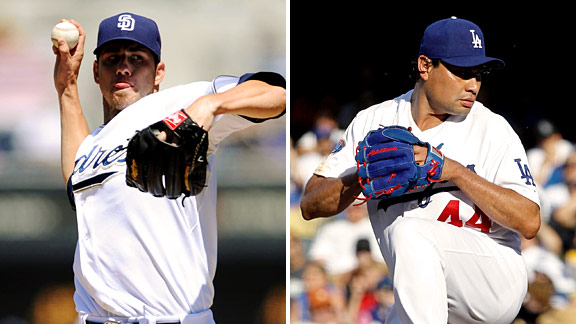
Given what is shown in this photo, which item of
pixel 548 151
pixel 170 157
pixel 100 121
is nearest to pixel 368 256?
pixel 548 151

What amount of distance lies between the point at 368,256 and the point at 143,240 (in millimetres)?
2200

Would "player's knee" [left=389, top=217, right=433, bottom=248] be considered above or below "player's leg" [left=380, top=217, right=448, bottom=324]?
above

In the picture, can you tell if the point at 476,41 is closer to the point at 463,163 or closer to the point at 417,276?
the point at 463,163

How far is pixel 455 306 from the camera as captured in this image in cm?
223

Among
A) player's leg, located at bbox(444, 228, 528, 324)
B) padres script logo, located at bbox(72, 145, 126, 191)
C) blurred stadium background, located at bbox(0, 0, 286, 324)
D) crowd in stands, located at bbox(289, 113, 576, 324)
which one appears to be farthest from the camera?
blurred stadium background, located at bbox(0, 0, 286, 324)

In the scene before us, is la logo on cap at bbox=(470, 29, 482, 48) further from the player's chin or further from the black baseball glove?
the player's chin

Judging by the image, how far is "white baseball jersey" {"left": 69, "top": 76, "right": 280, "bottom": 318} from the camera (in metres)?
2.23

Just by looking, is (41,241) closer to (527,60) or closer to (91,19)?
(91,19)

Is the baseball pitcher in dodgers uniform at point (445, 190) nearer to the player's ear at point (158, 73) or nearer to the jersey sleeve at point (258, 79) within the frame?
the jersey sleeve at point (258, 79)

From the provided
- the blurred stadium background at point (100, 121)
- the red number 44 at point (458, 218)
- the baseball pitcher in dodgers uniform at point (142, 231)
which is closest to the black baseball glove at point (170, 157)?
the baseball pitcher in dodgers uniform at point (142, 231)

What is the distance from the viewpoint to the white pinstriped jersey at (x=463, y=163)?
2.23m

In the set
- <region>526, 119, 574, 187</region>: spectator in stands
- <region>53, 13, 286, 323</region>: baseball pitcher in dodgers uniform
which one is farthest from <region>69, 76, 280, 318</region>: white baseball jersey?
<region>526, 119, 574, 187</region>: spectator in stands

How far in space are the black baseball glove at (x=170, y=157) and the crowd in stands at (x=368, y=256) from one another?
7.66ft

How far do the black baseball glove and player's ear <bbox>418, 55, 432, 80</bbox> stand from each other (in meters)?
0.87
